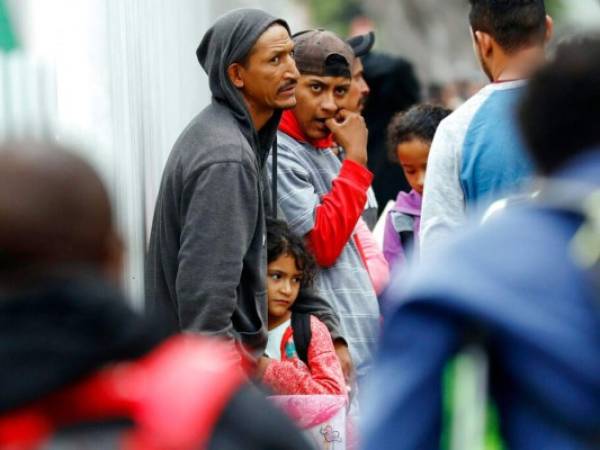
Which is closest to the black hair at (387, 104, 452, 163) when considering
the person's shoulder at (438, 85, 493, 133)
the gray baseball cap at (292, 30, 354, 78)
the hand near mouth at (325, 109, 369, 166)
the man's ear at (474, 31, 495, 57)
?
the gray baseball cap at (292, 30, 354, 78)

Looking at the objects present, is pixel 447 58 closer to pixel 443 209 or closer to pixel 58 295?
pixel 443 209

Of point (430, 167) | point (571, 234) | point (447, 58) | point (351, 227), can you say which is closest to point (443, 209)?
point (430, 167)

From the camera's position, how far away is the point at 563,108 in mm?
2717

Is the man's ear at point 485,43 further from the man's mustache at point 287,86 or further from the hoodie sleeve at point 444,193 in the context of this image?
the man's mustache at point 287,86

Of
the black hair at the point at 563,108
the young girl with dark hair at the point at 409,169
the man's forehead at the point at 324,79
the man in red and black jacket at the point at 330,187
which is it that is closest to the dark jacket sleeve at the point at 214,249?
the man in red and black jacket at the point at 330,187

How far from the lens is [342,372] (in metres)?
5.76

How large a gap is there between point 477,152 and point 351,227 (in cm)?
107

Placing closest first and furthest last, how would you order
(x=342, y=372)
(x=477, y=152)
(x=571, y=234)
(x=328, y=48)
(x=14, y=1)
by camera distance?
1. (x=571, y=234)
2. (x=477, y=152)
3. (x=14, y=1)
4. (x=342, y=372)
5. (x=328, y=48)

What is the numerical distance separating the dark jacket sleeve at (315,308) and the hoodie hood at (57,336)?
10.9 ft

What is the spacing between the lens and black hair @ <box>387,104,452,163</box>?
707cm

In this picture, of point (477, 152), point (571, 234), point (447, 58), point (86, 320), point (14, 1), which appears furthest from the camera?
point (447, 58)


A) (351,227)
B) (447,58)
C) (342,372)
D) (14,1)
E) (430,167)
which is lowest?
(447,58)

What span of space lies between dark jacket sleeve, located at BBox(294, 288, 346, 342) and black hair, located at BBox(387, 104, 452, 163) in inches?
57.0

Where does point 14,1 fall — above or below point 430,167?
above
